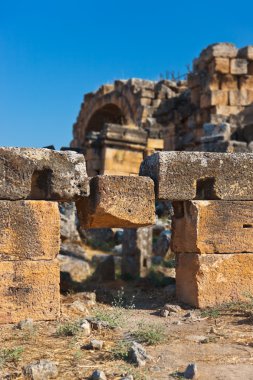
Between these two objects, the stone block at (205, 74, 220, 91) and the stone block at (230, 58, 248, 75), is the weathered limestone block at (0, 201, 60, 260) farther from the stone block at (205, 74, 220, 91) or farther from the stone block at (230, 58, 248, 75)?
the stone block at (230, 58, 248, 75)

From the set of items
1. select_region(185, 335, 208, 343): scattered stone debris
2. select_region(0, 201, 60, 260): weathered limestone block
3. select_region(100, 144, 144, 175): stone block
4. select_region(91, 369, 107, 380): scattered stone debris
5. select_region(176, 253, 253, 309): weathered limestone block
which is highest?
select_region(100, 144, 144, 175): stone block

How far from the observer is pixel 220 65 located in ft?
50.4

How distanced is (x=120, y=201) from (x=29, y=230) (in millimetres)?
1009

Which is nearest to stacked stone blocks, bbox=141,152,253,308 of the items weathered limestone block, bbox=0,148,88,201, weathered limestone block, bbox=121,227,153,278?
weathered limestone block, bbox=0,148,88,201

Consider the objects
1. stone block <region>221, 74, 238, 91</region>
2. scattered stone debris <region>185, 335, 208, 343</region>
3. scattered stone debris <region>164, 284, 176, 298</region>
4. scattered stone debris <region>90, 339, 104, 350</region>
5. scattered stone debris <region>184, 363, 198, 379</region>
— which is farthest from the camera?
stone block <region>221, 74, 238, 91</region>

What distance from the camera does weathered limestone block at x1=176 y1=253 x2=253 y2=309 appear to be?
212 inches

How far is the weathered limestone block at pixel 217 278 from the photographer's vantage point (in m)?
5.38

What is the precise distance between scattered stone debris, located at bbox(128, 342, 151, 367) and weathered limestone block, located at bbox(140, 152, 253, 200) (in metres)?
2.02

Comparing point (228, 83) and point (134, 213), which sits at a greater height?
point (228, 83)

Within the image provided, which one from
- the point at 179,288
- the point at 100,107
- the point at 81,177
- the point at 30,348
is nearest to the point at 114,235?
the point at 179,288

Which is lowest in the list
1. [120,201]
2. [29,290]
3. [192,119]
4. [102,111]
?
[29,290]

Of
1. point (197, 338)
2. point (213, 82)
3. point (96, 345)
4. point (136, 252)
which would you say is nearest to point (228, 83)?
point (213, 82)

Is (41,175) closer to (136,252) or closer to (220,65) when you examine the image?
(136,252)

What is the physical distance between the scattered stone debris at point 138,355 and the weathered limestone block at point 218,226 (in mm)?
1932
